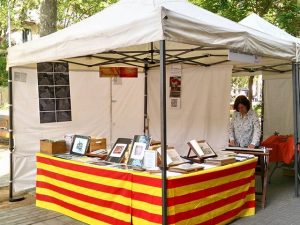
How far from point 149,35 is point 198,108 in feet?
12.6

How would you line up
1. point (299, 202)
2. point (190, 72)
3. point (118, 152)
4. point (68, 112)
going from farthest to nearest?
point (190, 72) < point (68, 112) < point (299, 202) < point (118, 152)

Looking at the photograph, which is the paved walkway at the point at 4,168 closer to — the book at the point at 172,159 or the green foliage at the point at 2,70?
the book at the point at 172,159

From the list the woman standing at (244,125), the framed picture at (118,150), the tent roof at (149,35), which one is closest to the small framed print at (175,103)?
the woman standing at (244,125)

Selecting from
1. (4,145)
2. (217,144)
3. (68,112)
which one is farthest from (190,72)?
(4,145)

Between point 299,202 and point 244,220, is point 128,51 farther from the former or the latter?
point 299,202

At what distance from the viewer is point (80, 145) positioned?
5.04m

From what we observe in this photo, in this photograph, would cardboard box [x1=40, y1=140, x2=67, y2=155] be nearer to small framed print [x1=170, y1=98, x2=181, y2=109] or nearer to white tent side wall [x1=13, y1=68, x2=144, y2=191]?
white tent side wall [x1=13, y1=68, x2=144, y2=191]

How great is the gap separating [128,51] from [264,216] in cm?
307

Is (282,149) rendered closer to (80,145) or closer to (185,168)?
(185,168)

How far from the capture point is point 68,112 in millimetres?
6527

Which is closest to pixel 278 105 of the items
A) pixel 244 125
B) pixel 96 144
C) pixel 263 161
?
pixel 244 125

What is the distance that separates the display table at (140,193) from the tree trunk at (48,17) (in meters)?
4.19

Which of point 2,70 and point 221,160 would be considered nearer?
point 221,160

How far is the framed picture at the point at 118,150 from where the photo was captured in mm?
4527
